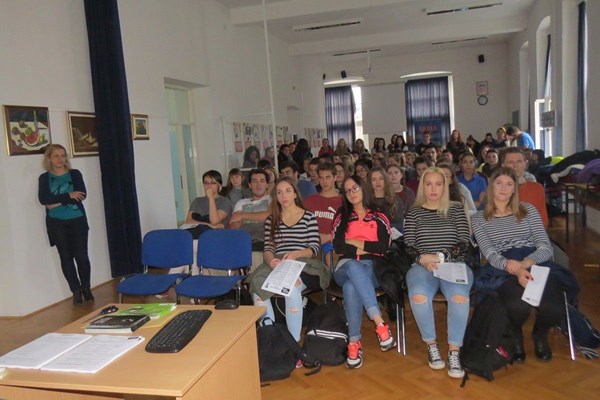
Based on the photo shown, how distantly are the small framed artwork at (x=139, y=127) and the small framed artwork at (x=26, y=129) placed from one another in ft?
4.37

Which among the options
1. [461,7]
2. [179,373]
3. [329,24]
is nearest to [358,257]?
[179,373]

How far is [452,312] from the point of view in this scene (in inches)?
117

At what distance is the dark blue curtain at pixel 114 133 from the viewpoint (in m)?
5.46

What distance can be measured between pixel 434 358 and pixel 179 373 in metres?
1.88

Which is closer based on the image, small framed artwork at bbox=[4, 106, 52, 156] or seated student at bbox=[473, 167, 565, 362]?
seated student at bbox=[473, 167, 565, 362]

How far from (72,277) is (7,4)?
8.53 feet

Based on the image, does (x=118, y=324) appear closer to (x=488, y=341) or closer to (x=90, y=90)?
(x=488, y=341)

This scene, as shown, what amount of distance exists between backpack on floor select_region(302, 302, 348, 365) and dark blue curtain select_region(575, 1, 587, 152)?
6.16m

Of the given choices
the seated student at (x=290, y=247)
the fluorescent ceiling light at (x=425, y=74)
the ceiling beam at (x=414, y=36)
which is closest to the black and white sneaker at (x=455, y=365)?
the seated student at (x=290, y=247)

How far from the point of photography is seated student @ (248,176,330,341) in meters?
3.25

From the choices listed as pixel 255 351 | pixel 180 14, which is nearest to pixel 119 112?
pixel 180 14

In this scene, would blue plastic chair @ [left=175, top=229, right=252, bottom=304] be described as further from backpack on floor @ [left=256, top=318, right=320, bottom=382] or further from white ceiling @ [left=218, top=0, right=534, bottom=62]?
white ceiling @ [left=218, top=0, right=534, bottom=62]

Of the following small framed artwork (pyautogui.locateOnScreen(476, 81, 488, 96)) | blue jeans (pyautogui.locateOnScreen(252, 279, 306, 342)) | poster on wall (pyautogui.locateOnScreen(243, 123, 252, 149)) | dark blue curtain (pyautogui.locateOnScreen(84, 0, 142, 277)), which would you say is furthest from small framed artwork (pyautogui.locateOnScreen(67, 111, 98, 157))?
small framed artwork (pyautogui.locateOnScreen(476, 81, 488, 96))

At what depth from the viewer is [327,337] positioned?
3.18 m
